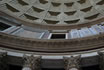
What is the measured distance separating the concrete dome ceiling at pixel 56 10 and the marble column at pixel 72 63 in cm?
1426

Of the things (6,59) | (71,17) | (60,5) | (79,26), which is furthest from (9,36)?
(60,5)

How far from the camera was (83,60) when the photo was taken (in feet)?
44.5

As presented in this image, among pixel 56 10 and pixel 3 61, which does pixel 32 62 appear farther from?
pixel 56 10

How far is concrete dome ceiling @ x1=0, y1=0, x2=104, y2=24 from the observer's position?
2778 centimetres

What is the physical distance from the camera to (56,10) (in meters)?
31.4

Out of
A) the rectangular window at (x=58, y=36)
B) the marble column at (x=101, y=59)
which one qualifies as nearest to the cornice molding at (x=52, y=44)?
the marble column at (x=101, y=59)

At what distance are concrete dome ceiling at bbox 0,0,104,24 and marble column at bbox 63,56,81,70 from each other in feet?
46.8

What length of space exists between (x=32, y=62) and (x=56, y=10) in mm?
19874

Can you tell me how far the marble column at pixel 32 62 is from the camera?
12.6 metres

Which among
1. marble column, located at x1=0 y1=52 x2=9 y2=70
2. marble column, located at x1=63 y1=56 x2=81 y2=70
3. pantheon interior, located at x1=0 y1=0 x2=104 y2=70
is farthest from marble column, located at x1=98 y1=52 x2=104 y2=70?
marble column, located at x1=0 y1=52 x2=9 y2=70

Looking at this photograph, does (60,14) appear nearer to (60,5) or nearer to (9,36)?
(60,5)

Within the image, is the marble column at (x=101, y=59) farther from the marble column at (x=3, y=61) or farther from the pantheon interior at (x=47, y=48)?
the marble column at (x=3, y=61)

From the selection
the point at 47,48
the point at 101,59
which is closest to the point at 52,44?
the point at 47,48

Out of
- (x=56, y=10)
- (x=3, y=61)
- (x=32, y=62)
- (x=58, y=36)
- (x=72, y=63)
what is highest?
(x=56, y=10)
